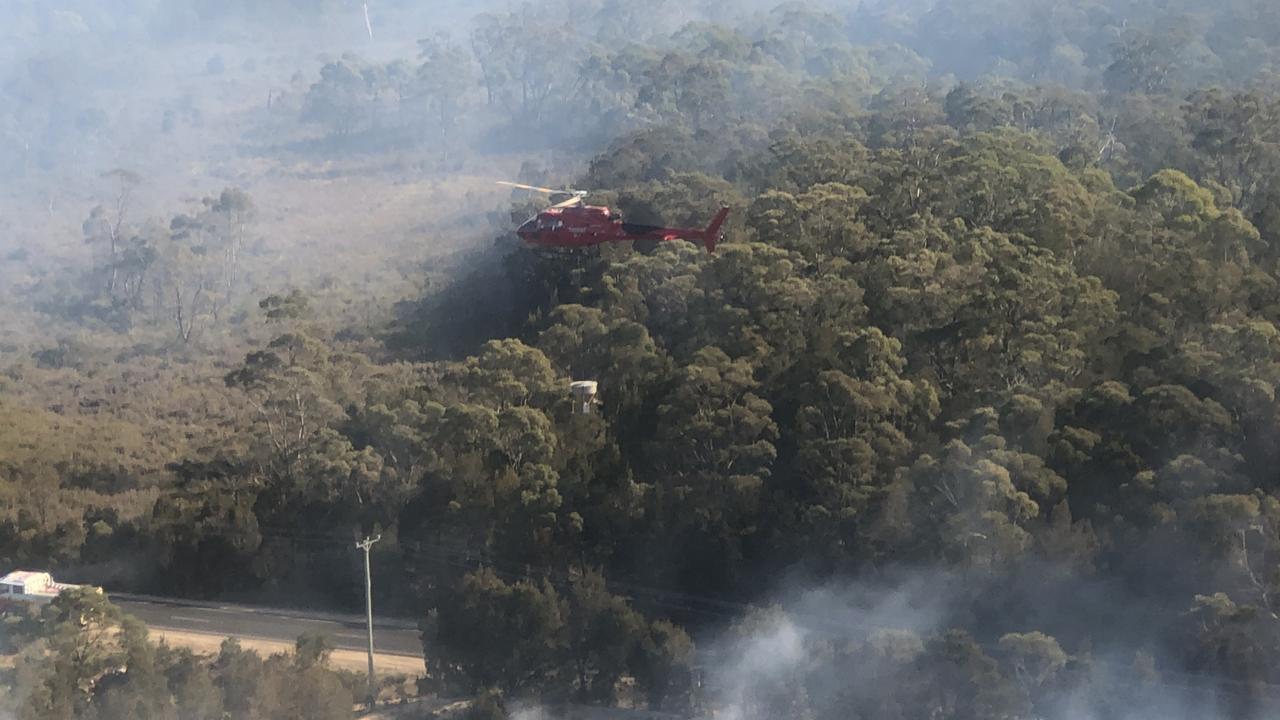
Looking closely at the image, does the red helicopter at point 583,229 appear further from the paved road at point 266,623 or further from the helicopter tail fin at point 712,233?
the paved road at point 266,623

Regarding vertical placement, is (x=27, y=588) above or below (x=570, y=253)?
below

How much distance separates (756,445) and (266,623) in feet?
32.4

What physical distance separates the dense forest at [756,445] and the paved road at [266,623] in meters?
0.60

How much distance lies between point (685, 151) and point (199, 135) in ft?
113

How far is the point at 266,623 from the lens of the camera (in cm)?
2759

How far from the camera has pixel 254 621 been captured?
2777 cm

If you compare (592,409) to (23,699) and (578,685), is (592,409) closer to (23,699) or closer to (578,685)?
(578,685)

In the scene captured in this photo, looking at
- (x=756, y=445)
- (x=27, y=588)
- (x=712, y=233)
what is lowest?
(x=27, y=588)

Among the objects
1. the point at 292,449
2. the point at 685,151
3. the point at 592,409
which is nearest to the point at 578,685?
the point at 592,409

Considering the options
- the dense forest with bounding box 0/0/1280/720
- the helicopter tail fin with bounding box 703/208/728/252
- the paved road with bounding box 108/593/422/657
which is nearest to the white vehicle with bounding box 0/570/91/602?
the paved road with bounding box 108/593/422/657

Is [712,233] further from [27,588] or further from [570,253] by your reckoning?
[27,588]

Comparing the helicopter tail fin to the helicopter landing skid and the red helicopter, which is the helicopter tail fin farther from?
the helicopter landing skid

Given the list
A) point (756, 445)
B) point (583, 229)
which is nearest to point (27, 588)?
point (583, 229)

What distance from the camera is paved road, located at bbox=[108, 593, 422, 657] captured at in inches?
1045
